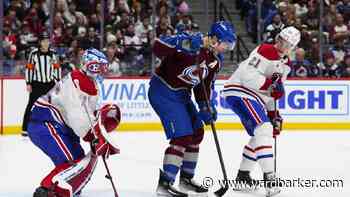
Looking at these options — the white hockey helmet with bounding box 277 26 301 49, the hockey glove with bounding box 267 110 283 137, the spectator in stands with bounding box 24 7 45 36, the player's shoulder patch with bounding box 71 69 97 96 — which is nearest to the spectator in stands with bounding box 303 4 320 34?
the spectator in stands with bounding box 24 7 45 36

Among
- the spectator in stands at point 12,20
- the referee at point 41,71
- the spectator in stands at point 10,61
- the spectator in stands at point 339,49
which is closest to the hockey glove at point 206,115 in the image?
the referee at point 41,71

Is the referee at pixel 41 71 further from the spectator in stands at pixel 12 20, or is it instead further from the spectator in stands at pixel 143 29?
the spectator in stands at pixel 143 29

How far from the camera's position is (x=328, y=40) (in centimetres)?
1166

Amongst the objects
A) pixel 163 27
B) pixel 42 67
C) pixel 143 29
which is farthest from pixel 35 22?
pixel 42 67

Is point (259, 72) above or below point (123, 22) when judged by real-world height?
above

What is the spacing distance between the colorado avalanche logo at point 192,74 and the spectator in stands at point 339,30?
6.42 meters

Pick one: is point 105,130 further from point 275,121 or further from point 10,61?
point 10,61

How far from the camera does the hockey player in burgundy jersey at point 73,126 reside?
4.99 metres

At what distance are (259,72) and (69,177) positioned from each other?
1669 mm

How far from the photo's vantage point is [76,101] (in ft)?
16.3

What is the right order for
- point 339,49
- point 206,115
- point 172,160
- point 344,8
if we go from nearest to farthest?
point 172,160, point 206,115, point 339,49, point 344,8

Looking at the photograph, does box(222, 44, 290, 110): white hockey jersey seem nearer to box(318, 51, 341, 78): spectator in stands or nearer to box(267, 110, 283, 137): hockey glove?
box(267, 110, 283, 137): hockey glove

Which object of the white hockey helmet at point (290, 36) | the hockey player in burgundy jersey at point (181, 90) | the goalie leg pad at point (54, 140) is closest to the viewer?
the goalie leg pad at point (54, 140)

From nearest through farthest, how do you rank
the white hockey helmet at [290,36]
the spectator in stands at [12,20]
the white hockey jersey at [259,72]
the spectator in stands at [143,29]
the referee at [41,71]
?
the white hockey helmet at [290,36] → the white hockey jersey at [259,72] → the referee at [41,71] → the spectator in stands at [12,20] → the spectator in stands at [143,29]
